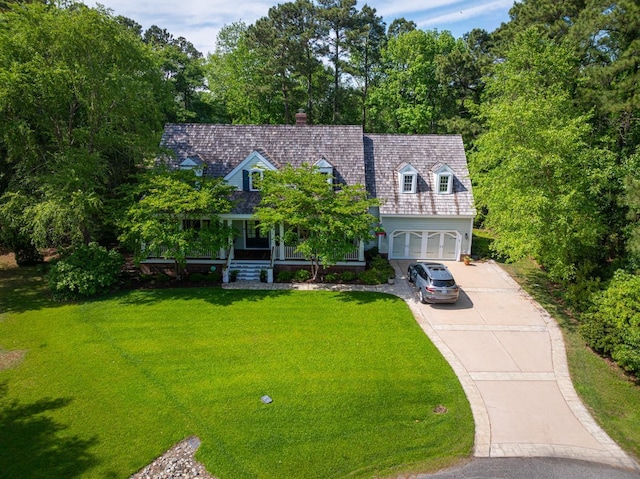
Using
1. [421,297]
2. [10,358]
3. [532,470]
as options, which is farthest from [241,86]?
[532,470]

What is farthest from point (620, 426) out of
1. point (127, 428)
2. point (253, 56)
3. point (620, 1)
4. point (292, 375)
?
point (253, 56)

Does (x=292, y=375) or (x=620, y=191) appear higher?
(x=620, y=191)

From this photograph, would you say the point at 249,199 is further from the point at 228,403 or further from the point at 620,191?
the point at 620,191

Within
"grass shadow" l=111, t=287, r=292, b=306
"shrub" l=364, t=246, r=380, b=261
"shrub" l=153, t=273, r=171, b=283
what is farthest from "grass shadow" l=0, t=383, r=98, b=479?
"shrub" l=364, t=246, r=380, b=261

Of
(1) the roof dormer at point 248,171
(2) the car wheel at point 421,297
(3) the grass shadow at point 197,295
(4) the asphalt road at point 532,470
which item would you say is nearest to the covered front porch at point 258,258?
(3) the grass shadow at point 197,295

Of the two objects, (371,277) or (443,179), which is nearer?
(371,277)

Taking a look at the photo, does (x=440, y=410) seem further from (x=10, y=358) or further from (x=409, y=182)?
(x=409, y=182)
